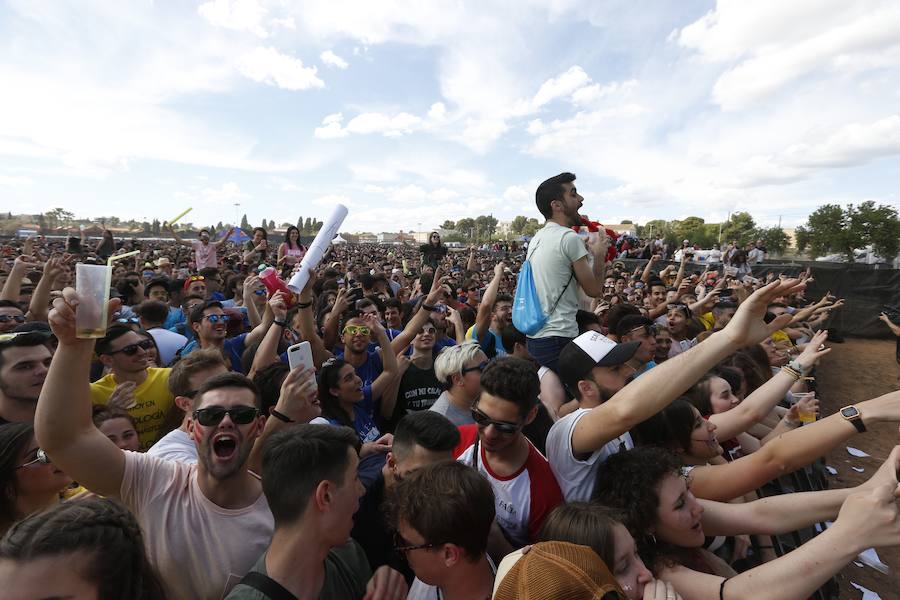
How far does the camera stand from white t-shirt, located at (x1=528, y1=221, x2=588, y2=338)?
3.58 m

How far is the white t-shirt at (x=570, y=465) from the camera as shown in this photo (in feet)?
7.14

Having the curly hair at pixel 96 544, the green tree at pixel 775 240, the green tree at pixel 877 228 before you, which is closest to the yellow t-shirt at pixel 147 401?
the curly hair at pixel 96 544

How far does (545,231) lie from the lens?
3.78 meters

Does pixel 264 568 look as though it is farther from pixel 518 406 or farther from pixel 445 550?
pixel 518 406

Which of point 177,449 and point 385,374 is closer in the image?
point 177,449

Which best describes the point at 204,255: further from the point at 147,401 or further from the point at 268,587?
the point at 268,587

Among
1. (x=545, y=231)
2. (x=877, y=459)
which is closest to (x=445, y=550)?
(x=545, y=231)

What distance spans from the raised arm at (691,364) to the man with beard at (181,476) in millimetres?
1670

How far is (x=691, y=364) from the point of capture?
1.76m

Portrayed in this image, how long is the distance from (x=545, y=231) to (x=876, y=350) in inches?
580

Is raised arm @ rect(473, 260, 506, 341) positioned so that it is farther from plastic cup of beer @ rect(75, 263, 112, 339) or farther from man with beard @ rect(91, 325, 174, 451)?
plastic cup of beer @ rect(75, 263, 112, 339)

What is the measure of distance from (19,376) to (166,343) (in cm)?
199

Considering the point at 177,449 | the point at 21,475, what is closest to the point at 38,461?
the point at 21,475

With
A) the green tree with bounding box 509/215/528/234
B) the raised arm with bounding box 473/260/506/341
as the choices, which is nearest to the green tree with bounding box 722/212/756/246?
the green tree with bounding box 509/215/528/234
